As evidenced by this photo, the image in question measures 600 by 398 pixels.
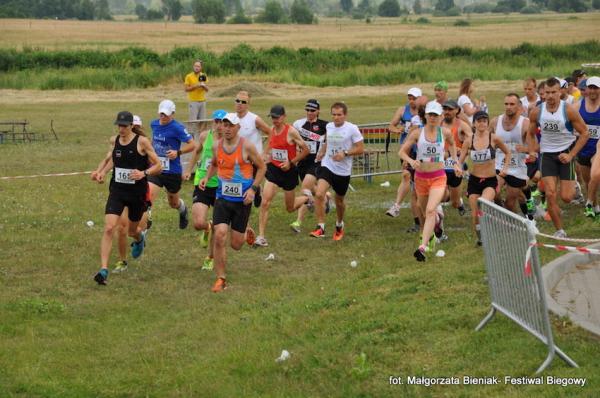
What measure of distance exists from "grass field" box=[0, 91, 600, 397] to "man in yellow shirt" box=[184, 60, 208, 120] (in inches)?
468

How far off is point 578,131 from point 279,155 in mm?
4192

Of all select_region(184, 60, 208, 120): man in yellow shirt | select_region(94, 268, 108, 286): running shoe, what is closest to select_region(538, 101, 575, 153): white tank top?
select_region(94, 268, 108, 286): running shoe

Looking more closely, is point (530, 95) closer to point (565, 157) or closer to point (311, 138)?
point (311, 138)

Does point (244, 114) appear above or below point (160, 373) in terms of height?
above

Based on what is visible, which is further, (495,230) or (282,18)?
(282,18)

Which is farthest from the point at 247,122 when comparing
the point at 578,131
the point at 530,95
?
the point at 530,95

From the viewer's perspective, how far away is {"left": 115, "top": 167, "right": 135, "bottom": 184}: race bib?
12.8m

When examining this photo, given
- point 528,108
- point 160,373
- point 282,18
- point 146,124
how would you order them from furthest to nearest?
point 282,18 < point 146,124 < point 528,108 < point 160,373

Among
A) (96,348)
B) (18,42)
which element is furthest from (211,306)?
(18,42)

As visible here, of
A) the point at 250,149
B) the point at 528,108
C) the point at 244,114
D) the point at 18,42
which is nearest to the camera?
the point at 250,149

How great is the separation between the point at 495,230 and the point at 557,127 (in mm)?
5713

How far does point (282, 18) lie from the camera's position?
142000 millimetres

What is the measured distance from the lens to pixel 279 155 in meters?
15.5

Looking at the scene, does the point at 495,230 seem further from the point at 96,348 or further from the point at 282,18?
the point at 282,18
